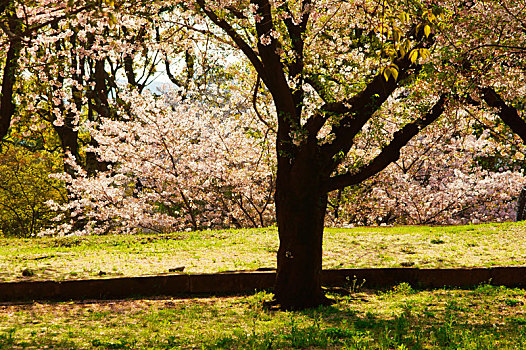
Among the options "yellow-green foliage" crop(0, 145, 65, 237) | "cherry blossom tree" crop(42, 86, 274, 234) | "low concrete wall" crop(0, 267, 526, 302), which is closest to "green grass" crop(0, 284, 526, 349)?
"low concrete wall" crop(0, 267, 526, 302)

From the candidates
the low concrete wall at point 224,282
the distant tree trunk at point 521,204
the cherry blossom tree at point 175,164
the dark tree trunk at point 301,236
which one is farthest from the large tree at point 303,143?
the distant tree trunk at point 521,204

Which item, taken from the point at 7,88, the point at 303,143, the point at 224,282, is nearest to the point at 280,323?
the point at 224,282

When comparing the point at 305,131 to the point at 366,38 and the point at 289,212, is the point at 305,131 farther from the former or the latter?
the point at 366,38

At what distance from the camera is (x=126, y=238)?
1548 centimetres

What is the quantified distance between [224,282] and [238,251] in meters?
3.31

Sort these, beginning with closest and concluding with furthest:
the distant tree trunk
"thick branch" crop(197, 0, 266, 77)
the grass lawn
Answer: the grass lawn
"thick branch" crop(197, 0, 266, 77)
the distant tree trunk

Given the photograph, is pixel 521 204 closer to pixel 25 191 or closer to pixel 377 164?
pixel 377 164

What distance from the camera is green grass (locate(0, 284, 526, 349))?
18.6 feet

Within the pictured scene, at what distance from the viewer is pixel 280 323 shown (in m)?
7.02

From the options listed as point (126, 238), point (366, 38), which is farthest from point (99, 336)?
point (126, 238)

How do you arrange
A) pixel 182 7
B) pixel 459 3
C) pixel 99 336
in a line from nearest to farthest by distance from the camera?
1. pixel 99 336
2. pixel 459 3
3. pixel 182 7

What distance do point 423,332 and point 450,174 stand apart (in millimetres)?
16872

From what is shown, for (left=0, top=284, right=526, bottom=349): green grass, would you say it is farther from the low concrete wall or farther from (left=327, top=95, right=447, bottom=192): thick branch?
(left=327, top=95, right=447, bottom=192): thick branch

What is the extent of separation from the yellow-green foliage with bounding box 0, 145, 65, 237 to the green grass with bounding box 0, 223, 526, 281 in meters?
13.8
